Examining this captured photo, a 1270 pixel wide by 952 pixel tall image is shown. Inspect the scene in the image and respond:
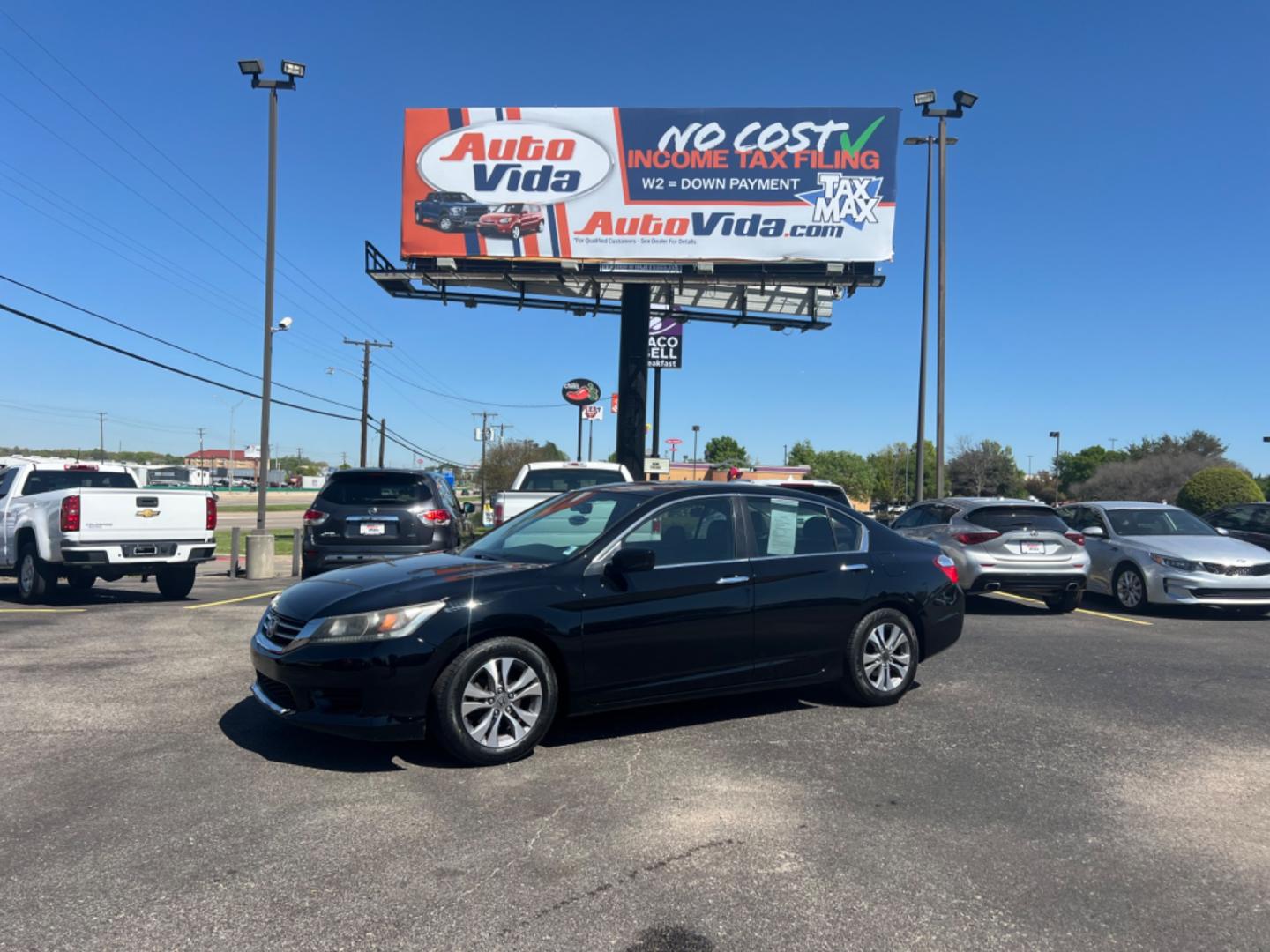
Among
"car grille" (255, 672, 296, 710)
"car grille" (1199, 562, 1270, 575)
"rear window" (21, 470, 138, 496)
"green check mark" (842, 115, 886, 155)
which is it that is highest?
"green check mark" (842, 115, 886, 155)

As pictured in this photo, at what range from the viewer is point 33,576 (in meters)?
11.0

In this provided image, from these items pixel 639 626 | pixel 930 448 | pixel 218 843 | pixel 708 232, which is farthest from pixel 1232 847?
pixel 930 448

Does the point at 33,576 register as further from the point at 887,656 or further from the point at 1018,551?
the point at 1018,551

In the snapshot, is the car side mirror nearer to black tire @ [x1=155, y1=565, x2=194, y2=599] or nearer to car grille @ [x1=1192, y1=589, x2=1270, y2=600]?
black tire @ [x1=155, y1=565, x2=194, y2=599]

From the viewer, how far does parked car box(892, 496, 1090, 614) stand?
1096 centimetres

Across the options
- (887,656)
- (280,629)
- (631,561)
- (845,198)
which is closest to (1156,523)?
(887,656)

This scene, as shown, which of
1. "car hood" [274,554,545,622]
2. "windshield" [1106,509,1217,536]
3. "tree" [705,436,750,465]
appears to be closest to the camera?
"car hood" [274,554,545,622]

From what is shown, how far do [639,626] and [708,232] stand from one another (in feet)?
62.2

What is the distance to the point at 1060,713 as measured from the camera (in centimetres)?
618

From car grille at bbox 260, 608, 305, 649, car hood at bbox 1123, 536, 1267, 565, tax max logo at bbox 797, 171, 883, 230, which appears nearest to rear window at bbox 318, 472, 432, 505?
car grille at bbox 260, 608, 305, 649

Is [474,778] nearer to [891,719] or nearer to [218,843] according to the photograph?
[218,843]

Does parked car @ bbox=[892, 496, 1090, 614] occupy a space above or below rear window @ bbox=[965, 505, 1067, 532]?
below

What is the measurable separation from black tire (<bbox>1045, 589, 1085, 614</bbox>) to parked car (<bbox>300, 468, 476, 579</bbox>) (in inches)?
302

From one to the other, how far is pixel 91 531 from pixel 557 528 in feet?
23.9
